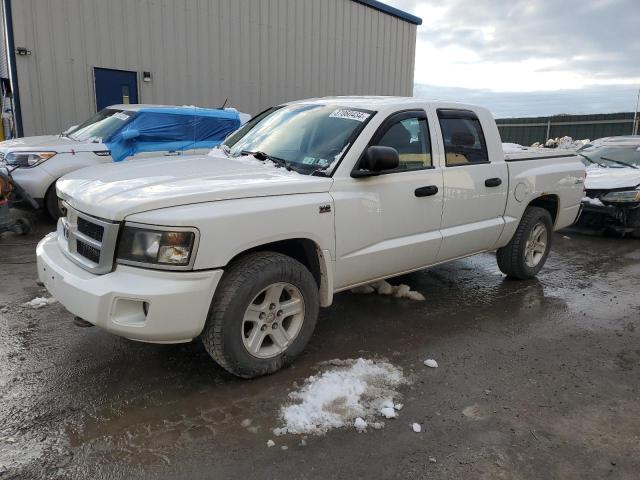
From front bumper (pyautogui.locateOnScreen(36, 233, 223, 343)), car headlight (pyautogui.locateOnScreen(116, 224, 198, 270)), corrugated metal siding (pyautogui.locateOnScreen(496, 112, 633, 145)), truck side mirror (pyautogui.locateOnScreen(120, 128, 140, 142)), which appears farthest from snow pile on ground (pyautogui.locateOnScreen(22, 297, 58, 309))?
corrugated metal siding (pyautogui.locateOnScreen(496, 112, 633, 145))

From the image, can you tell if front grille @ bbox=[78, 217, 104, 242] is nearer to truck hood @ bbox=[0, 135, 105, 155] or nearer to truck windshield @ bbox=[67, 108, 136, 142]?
truck hood @ bbox=[0, 135, 105, 155]

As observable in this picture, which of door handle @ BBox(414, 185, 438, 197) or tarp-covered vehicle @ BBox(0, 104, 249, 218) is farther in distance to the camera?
tarp-covered vehicle @ BBox(0, 104, 249, 218)

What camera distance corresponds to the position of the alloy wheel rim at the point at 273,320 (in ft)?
10.7

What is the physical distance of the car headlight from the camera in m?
2.81

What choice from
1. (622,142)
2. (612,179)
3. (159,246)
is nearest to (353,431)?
(159,246)

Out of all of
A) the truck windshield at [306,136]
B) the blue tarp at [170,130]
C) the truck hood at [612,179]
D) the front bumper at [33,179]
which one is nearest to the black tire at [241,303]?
the truck windshield at [306,136]

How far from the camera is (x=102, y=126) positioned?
8281mm

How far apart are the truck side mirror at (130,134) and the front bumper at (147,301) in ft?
17.9

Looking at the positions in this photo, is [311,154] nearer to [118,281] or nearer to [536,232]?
[118,281]

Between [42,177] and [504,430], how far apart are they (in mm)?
6768

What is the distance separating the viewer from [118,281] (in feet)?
9.27

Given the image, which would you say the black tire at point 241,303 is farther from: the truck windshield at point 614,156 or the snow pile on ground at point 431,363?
the truck windshield at point 614,156

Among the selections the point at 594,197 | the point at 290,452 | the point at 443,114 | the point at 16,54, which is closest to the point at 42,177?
the point at 16,54

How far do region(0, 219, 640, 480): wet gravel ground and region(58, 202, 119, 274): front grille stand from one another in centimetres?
82
